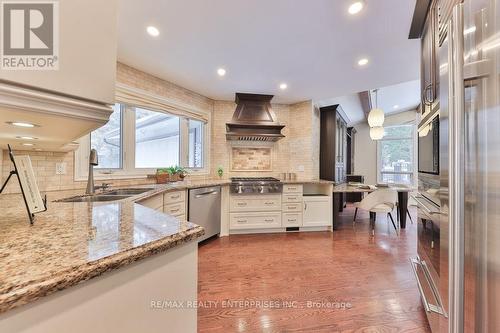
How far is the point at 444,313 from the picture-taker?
967 millimetres

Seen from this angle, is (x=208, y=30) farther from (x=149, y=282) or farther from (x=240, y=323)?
(x=240, y=323)

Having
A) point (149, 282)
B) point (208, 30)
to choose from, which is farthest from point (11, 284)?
point (208, 30)

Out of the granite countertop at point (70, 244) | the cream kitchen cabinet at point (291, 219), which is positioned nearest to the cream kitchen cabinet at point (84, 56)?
the granite countertop at point (70, 244)

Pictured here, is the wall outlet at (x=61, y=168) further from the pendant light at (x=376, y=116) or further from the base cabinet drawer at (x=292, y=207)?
the pendant light at (x=376, y=116)

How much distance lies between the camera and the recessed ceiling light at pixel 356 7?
1761 millimetres

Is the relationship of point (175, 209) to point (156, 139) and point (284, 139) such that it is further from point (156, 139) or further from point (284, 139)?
point (284, 139)

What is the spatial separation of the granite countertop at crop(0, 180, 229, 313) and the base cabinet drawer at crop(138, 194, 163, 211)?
1049mm

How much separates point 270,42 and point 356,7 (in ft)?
2.74

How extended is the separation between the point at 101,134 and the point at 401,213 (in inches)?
199

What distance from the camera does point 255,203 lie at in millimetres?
3725

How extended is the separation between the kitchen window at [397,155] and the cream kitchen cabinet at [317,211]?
179 inches

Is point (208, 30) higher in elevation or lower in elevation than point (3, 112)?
higher

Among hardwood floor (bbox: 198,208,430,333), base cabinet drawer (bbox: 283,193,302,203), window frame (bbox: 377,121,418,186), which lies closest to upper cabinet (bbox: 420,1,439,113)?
hardwood floor (bbox: 198,208,430,333)

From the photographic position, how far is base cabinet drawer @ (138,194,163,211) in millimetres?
2178
